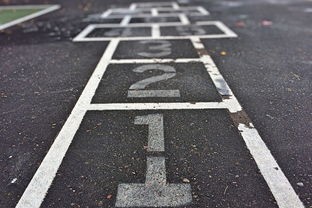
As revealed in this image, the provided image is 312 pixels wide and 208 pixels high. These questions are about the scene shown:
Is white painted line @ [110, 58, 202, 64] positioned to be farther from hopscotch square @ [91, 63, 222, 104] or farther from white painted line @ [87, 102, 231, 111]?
white painted line @ [87, 102, 231, 111]

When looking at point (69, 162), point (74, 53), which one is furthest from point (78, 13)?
point (69, 162)

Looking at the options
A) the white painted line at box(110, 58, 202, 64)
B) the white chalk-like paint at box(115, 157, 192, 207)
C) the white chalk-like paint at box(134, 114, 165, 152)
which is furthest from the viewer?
the white painted line at box(110, 58, 202, 64)

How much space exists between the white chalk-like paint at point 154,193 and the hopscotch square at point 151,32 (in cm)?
671

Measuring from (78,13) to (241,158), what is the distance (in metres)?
12.0

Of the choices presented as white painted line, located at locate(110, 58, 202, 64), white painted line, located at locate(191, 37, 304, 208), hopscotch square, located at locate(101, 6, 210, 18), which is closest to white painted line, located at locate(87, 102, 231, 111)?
white painted line, located at locate(191, 37, 304, 208)

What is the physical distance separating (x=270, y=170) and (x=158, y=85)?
284cm

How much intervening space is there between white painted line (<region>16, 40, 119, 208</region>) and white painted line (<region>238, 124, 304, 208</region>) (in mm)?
2349

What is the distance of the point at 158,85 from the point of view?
595 centimetres

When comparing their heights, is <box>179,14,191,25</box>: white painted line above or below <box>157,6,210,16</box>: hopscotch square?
above

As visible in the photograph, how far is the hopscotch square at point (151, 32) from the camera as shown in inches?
383

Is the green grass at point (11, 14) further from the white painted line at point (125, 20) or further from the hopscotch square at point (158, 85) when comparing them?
the hopscotch square at point (158, 85)

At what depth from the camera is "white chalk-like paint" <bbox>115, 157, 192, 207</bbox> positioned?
319 cm

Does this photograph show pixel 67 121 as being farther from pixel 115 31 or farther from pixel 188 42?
pixel 115 31

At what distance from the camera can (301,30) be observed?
32.7 ft
